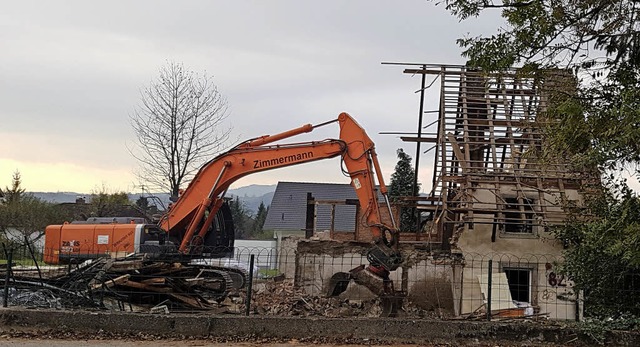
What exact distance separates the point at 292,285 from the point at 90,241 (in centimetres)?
588

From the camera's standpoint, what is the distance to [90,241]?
1775cm

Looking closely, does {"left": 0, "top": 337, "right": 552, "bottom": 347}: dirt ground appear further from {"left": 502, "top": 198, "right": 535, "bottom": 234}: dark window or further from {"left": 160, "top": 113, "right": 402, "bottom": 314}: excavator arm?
{"left": 502, "top": 198, "right": 535, "bottom": 234}: dark window

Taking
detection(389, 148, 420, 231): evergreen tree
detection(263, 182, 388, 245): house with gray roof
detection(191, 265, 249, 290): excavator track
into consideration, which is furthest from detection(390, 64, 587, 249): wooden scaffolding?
detection(389, 148, 420, 231): evergreen tree

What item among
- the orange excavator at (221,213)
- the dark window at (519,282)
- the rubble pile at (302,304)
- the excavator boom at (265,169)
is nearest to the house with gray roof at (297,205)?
the dark window at (519,282)

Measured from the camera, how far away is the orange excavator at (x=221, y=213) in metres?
15.2

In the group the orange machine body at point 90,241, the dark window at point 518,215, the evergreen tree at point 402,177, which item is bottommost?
the orange machine body at point 90,241

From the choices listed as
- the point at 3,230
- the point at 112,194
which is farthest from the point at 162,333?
the point at 112,194

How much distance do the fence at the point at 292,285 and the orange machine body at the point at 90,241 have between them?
451mm

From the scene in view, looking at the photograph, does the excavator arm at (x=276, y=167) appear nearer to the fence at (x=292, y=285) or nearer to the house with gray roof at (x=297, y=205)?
the fence at (x=292, y=285)

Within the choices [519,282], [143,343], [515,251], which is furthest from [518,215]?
[143,343]

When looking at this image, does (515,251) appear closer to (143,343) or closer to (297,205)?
(143,343)

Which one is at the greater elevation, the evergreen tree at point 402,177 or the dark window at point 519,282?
the evergreen tree at point 402,177

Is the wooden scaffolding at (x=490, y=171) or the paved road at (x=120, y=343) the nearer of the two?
the paved road at (x=120, y=343)

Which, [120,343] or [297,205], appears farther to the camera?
[297,205]
